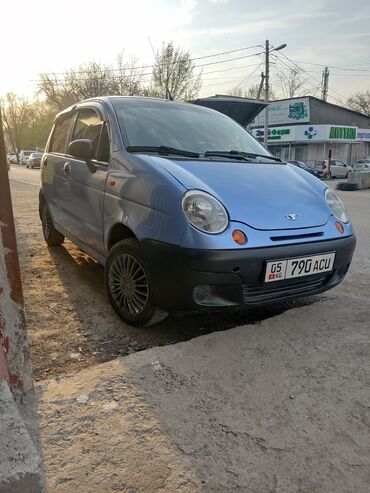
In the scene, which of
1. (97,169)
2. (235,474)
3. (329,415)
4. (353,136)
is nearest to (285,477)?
(235,474)

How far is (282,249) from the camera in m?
2.67

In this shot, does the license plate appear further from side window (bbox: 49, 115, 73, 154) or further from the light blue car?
side window (bbox: 49, 115, 73, 154)

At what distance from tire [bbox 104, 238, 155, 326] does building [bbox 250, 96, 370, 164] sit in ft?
124

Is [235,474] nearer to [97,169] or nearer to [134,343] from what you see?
[134,343]

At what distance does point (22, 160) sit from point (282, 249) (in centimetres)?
5434

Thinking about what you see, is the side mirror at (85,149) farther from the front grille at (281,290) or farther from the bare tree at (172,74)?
the bare tree at (172,74)

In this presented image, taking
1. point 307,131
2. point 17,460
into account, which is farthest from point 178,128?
point 307,131

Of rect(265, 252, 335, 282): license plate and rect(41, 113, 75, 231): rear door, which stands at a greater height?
rect(41, 113, 75, 231): rear door

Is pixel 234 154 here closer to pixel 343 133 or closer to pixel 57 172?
pixel 57 172

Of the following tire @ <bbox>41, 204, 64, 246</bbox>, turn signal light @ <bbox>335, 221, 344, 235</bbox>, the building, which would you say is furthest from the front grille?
the building

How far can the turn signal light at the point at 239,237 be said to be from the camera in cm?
257

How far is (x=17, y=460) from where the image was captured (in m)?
1.34

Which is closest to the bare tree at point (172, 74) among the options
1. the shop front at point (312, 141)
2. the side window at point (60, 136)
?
the shop front at point (312, 141)

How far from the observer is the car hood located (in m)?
2.72
